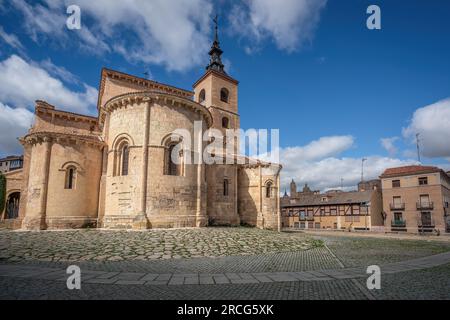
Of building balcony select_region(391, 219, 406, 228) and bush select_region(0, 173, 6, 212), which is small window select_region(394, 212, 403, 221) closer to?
building balcony select_region(391, 219, 406, 228)

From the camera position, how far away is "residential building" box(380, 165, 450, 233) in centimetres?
3719

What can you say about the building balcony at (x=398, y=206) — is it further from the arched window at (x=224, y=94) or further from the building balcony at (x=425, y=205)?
the arched window at (x=224, y=94)

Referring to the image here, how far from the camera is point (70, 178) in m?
18.1

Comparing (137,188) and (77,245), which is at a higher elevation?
(137,188)

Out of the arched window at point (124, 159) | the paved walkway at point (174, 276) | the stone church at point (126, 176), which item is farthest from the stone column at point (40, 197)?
the paved walkway at point (174, 276)

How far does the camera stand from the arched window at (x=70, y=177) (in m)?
17.9

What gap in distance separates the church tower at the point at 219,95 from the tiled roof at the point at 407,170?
27.3 metres

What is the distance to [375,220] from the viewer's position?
41531mm

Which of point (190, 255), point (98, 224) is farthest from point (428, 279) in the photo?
point (98, 224)

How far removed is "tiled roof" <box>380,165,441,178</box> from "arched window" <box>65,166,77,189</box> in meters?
43.8

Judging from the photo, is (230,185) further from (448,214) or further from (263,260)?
(448,214)

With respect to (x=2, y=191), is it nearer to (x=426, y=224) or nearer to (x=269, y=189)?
(x=269, y=189)

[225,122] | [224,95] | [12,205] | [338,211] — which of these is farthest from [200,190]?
[338,211]

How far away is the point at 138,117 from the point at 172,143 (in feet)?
9.29
